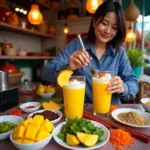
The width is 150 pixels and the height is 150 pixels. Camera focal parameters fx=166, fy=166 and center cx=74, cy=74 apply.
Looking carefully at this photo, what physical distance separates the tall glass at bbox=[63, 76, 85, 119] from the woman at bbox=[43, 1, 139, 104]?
0.15 m

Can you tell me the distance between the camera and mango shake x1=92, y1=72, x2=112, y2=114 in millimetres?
1026

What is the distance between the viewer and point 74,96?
0.97 m

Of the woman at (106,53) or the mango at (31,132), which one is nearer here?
the mango at (31,132)

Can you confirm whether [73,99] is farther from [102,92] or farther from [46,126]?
[46,126]

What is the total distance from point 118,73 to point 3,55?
6.72 ft

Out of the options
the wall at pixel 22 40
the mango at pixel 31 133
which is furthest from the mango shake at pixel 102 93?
the wall at pixel 22 40

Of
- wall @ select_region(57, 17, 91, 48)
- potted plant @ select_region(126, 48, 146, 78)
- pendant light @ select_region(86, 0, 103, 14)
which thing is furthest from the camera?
wall @ select_region(57, 17, 91, 48)

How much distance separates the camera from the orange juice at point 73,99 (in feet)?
3.18

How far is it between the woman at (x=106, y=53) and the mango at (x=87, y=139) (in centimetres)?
48

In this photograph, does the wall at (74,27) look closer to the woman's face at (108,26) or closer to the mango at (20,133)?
the woman's face at (108,26)

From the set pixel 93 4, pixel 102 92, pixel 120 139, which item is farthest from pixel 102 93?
pixel 93 4

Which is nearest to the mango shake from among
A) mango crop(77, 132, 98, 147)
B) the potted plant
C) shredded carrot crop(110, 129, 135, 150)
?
shredded carrot crop(110, 129, 135, 150)

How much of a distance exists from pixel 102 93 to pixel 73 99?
20cm

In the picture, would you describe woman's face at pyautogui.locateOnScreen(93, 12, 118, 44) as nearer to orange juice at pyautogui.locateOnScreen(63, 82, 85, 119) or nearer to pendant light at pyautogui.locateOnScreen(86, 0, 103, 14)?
orange juice at pyautogui.locateOnScreen(63, 82, 85, 119)
